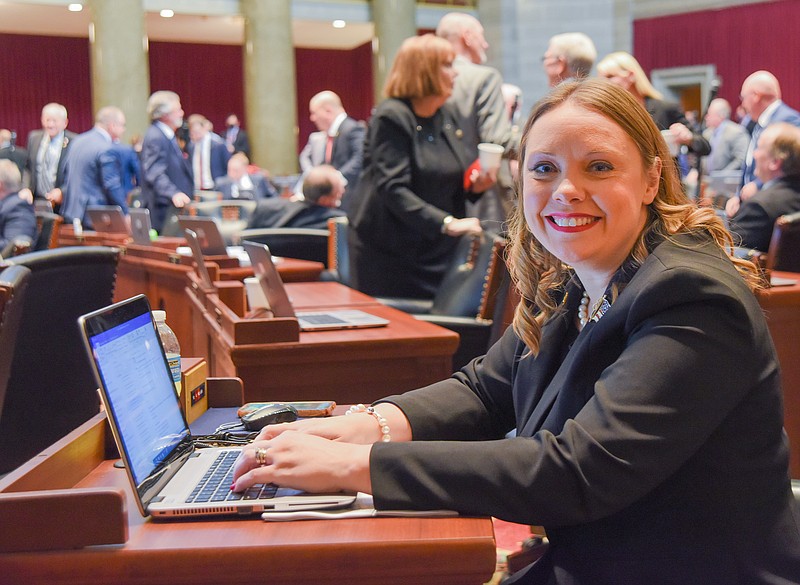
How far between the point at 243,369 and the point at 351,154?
4.76 metres

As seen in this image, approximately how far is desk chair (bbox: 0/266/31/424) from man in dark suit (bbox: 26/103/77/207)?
7.60m

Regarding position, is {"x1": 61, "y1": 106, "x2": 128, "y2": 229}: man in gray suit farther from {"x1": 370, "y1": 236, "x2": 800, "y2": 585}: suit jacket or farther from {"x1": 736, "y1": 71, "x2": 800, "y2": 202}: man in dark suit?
{"x1": 370, "y1": 236, "x2": 800, "y2": 585}: suit jacket

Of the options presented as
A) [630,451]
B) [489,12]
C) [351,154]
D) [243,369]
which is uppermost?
[489,12]

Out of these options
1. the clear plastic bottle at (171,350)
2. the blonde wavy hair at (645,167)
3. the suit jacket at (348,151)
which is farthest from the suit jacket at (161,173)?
the blonde wavy hair at (645,167)

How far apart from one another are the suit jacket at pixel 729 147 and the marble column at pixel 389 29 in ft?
17.2

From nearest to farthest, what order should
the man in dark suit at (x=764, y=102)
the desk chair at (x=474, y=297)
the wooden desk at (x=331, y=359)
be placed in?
1. the wooden desk at (x=331, y=359)
2. the desk chair at (x=474, y=297)
3. the man in dark suit at (x=764, y=102)

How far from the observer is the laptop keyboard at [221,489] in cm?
129

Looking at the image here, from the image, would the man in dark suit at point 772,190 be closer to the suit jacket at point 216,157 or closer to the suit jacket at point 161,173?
the suit jacket at point 161,173

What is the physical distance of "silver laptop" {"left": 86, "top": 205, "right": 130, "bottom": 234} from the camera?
6.34 metres

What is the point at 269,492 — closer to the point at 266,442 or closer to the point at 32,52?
the point at 266,442

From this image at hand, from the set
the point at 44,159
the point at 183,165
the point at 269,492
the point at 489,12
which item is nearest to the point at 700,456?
the point at 269,492

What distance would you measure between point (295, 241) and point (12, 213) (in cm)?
201

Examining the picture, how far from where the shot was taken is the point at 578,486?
122 centimetres

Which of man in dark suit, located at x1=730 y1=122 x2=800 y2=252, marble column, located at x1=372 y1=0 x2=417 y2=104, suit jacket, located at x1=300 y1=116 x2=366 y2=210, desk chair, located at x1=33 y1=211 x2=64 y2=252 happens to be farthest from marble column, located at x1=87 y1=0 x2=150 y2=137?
man in dark suit, located at x1=730 y1=122 x2=800 y2=252
